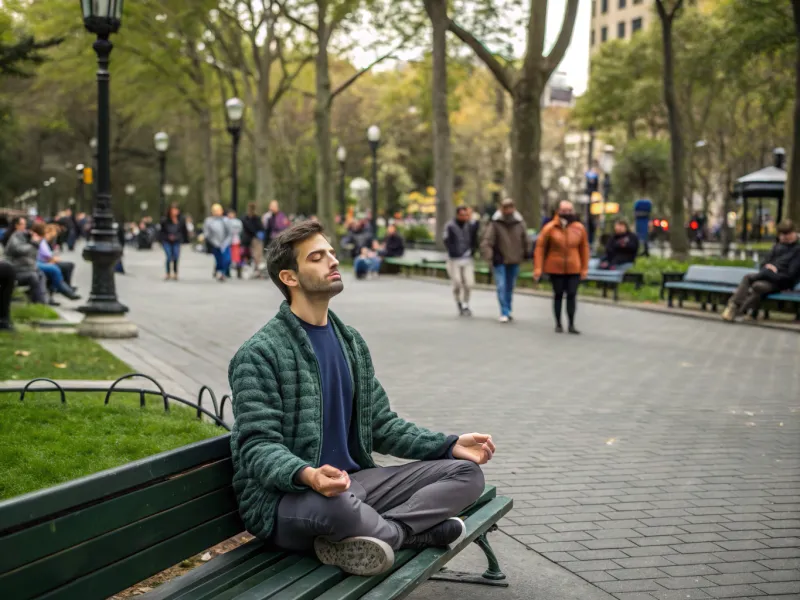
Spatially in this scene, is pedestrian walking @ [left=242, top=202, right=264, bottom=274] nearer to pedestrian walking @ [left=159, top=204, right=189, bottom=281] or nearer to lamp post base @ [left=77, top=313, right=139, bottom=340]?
pedestrian walking @ [left=159, top=204, right=189, bottom=281]

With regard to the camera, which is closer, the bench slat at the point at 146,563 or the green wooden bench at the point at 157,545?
the green wooden bench at the point at 157,545

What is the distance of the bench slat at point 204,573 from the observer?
3.14m

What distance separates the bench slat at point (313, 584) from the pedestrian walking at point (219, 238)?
21635 millimetres

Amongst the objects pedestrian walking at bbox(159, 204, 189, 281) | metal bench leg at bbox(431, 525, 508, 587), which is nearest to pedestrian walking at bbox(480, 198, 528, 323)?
A: pedestrian walking at bbox(159, 204, 189, 281)

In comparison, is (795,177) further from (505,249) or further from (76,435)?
(76,435)

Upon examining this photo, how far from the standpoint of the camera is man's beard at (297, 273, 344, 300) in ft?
12.3

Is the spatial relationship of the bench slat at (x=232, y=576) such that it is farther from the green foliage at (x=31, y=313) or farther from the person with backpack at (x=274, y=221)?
the person with backpack at (x=274, y=221)

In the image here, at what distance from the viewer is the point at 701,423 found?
8.18 m

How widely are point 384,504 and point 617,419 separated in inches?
187

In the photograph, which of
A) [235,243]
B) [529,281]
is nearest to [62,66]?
[235,243]

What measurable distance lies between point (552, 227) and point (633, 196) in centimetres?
4529

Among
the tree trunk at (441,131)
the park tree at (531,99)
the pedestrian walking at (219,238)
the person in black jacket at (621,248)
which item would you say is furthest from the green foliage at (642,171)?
the person in black jacket at (621,248)

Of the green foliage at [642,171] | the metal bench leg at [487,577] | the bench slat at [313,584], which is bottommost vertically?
the metal bench leg at [487,577]

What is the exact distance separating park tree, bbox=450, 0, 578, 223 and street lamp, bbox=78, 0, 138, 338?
1311 centimetres
